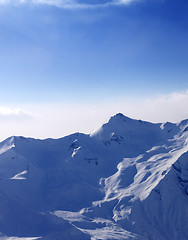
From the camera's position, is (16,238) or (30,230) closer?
(16,238)

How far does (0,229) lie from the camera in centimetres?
19312

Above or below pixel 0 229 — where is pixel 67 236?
below

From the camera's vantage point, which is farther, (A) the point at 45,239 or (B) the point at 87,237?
(B) the point at 87,237

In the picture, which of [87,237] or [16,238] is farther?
[87,237]

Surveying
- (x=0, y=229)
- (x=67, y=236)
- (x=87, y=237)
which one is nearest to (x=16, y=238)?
(x=0, y=229)

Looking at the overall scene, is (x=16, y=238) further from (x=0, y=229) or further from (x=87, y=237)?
(x=87, y=237)

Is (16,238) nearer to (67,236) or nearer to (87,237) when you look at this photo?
(67,236)

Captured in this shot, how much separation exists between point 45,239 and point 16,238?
1834 centimetres

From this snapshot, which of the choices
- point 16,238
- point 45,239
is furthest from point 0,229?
point 45,239

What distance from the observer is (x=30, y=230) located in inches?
7849

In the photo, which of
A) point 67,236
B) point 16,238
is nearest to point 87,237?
point 67,236

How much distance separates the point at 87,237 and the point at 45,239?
98.3 ft

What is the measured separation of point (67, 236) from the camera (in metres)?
197

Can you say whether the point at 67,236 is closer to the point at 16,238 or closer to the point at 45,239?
the point at 45,239
